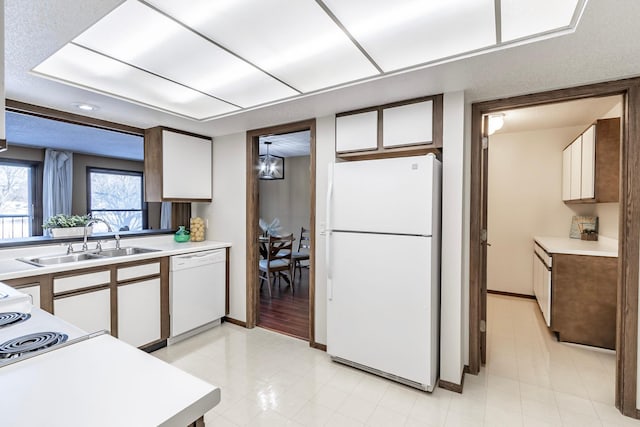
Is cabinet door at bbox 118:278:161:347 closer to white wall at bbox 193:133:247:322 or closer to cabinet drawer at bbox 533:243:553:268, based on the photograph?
white wall at bbox 193:133:247:322

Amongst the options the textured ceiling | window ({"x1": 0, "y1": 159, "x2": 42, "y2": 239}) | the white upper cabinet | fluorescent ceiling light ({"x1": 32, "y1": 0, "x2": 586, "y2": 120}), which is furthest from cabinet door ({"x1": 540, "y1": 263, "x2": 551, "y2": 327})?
window ({"x1": 0, "y1": 159, "x2": 42, "y2": 239})

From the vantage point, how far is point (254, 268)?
343cm

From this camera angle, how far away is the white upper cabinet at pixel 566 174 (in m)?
3.80

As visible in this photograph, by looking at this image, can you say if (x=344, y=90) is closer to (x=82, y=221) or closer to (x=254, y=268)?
(x=254, y=268)

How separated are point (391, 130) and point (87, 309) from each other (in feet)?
8.85

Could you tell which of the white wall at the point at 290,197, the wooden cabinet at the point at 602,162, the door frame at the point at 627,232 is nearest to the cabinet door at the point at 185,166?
the white wall at the point at 290,197

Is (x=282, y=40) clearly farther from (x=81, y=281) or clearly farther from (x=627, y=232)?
(x=627, y=232)

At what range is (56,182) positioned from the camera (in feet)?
17.3

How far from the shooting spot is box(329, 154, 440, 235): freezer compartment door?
2143 millimetres

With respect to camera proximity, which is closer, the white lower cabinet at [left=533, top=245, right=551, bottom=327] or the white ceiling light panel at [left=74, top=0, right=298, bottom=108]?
the white ceiling light panel at [left=74, top=0, right=298, bottom=108]

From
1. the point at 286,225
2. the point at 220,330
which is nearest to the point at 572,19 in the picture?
the point at 220,330

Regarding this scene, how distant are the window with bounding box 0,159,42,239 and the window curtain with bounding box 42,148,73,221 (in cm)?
14

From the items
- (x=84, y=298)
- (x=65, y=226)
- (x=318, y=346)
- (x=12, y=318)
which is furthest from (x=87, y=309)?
(x=318, y=346)

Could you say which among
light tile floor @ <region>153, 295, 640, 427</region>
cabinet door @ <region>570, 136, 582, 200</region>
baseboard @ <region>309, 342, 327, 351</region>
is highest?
cabinet door @ <region>570, 136, 582, 200</region>
